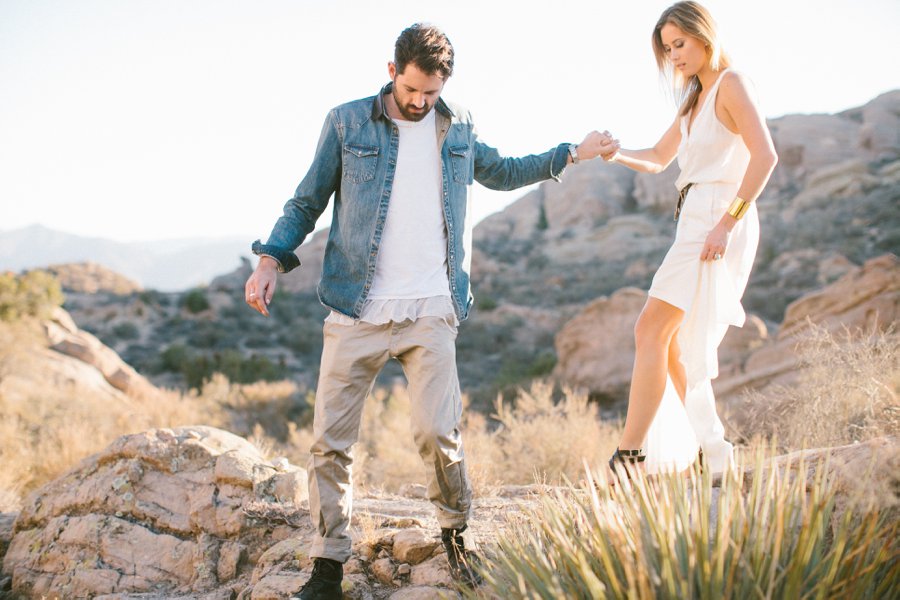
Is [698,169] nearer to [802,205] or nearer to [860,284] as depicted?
[860,284]

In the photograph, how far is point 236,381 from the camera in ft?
52.2

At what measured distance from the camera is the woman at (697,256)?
2.96 meters

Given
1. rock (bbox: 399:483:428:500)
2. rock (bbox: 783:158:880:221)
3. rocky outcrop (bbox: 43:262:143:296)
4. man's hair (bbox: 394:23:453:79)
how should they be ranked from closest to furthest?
man's hair (bbox: 394:23:453:79)
rock (bbox: 399:483:428:500)
rock (bbox: 783:158:880:221)
rocky outcrop (bbox: 43:262:143:296)

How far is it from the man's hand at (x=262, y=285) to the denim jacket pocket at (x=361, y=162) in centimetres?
49

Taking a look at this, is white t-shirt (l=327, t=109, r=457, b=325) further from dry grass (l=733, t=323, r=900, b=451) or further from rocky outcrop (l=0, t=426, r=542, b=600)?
dry grass (l=733, t=323, r=900, b=451)

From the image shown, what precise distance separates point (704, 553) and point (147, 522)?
314cm

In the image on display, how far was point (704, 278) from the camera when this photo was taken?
10.00 feet

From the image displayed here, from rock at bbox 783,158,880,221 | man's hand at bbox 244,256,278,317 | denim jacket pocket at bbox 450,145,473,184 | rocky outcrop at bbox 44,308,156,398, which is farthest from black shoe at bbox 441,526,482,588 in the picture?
rock at bbox 783,158,880,221

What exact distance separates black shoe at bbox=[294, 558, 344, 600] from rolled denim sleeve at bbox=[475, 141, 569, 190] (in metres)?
1.78

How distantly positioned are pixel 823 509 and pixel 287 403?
1181 cm

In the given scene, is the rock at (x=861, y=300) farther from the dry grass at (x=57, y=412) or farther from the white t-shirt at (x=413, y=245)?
the dry grass at (x=57, y=412)

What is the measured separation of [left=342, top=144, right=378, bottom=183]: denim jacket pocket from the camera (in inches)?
114

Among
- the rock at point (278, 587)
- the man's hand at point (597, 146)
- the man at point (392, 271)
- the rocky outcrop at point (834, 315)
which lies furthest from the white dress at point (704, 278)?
the rocky outcrop at point (834, 315)

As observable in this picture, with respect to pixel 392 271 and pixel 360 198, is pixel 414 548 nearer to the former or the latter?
pixel 392 271
